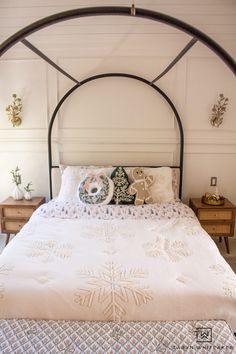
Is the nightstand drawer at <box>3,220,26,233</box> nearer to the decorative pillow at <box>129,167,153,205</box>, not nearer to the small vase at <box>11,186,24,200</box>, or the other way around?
the small vase at <box>11,186,24,200</box>

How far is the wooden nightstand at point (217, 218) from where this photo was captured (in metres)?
2.98

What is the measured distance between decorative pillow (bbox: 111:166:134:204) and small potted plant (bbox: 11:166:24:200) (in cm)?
107

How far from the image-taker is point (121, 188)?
2.87m

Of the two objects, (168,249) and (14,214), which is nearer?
(168,249)

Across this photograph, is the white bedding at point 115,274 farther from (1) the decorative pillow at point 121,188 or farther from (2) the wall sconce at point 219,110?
(2) the wall sconce at point 219,110

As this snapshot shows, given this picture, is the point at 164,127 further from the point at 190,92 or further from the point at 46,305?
the point at 46,305

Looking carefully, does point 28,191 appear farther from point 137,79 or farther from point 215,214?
point 215,214

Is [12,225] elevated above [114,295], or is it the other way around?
[114,295]

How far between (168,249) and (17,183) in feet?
6.68

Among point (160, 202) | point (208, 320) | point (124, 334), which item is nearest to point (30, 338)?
point (124, 334)

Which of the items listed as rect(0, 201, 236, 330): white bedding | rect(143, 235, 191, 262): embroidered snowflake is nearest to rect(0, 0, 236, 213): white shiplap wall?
rect(0, 201, 236, 330): white bedding

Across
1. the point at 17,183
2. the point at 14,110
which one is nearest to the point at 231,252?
the point at 17,183

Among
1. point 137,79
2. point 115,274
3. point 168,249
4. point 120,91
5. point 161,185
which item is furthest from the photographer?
point 120,91

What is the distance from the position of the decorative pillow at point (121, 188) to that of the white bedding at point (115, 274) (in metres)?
0.50
